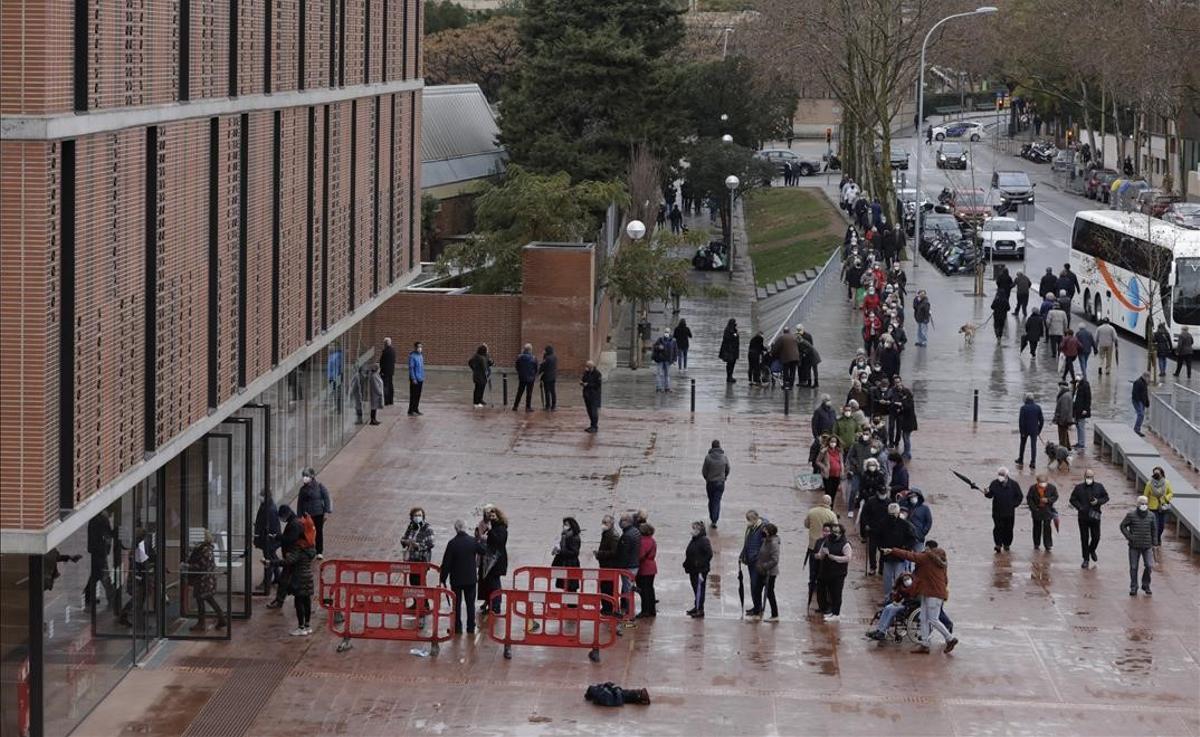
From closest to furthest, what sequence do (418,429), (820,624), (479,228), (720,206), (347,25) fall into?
(820,624)
(347,25)
(418,429)
(479,228)
(720,206)

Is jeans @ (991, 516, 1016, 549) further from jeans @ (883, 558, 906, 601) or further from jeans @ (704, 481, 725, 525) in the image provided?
jeans @ (704, 481, 725, 525)

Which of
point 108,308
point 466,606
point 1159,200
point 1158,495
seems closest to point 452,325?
point 1158,495

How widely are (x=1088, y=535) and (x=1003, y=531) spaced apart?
106 centimetres

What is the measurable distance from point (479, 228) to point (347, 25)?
1831cm

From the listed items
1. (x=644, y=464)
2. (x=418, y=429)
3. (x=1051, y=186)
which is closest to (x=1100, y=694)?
(x=644, y=464)

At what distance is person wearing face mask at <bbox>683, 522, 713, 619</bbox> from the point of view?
2236cm

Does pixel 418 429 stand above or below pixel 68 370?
below

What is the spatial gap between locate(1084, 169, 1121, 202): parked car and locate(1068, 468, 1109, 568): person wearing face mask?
213 ft

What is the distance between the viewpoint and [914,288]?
55.5 m

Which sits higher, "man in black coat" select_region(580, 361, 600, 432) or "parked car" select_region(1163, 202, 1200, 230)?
"parked car" select_region(1163, 202, 1200, 230)

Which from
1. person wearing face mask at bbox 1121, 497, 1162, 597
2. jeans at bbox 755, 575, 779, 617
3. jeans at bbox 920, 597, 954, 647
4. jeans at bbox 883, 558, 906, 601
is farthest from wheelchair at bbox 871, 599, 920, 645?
person wearing face mask at bbox 1121, 497, 1162, 597

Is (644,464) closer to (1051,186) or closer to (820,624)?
(820,624)

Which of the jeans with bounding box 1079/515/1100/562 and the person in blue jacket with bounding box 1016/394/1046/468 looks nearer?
the jeans with bounding box 1079/515/1100/562

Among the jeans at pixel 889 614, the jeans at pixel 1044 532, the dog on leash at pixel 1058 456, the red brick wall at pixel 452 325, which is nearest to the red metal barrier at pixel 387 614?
the jeans at pixel 889 614
